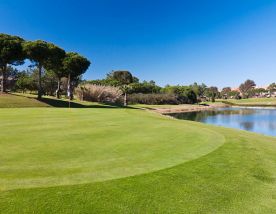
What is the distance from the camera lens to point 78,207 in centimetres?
515

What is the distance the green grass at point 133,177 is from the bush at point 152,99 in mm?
72450

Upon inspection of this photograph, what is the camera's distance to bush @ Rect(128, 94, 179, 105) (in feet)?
275

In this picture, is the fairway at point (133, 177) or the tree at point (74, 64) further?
the tree at point (74, 64)

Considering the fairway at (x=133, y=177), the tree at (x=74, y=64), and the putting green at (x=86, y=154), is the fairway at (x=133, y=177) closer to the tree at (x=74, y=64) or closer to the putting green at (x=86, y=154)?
the putting green at (x=86, y=154)

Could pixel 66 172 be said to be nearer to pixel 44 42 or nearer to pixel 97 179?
pixel 97 179

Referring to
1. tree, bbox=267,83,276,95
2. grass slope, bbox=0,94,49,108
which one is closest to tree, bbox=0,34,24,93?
grass slope, bbox=0,94,49,108

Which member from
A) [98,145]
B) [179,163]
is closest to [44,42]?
[98,145]

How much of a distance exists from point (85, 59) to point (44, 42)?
11.4 m

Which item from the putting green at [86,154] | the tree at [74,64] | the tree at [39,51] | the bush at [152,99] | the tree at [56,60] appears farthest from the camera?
the bush at [152,99]

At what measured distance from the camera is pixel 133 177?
259 inches

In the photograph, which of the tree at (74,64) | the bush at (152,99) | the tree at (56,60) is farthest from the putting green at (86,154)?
the bush at (152,99)

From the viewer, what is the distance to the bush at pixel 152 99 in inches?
3297

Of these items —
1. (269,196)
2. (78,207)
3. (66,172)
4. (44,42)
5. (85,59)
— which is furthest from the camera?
(85,59)

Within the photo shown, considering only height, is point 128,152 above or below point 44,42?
below
